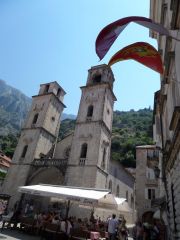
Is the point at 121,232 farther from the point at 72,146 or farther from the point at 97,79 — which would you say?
the point at 97,79

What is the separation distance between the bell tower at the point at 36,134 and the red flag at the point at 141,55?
71.9 ft

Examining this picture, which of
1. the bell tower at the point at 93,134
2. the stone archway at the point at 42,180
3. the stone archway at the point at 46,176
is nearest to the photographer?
the bell tower at the point at 93,134

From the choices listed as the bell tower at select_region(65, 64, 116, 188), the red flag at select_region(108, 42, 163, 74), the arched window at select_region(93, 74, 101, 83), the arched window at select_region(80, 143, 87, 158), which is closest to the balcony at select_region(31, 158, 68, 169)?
the bell tower at select_region(65, 64, 116, 188)

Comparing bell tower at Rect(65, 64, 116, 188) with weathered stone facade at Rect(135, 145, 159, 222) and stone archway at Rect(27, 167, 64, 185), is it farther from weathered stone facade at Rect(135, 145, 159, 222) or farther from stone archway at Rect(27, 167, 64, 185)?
weathered stone facade at Rect(135, 145, 159, 222)

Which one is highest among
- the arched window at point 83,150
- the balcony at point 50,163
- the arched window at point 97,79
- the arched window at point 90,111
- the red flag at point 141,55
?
the arched window at point 97,79

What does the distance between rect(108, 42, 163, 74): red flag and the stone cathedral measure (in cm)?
1661

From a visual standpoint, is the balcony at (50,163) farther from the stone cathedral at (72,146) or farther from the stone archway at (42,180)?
the stone archway at (42,180)

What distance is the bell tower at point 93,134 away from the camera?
21844 millimetres

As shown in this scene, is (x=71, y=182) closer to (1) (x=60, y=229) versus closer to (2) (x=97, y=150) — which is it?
(2) (x=97, y=150)

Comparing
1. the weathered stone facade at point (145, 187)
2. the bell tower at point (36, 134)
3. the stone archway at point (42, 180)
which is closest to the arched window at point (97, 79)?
the bell tower at point (36, 134)

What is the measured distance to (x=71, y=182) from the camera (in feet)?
71.5

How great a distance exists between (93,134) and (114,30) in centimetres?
1899

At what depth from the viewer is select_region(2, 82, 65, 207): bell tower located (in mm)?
25156

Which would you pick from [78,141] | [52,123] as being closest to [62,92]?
[52,123]
